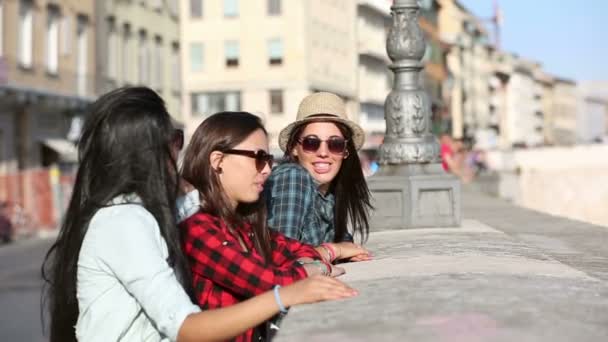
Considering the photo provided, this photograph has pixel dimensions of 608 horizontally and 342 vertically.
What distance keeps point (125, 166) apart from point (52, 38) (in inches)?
1534

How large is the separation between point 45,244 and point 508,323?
2930 cm

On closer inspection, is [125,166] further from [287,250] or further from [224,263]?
[287,250]

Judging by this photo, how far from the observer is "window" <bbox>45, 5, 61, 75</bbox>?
4156cm

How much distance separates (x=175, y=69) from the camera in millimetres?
56531

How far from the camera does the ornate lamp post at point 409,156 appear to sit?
393 inches

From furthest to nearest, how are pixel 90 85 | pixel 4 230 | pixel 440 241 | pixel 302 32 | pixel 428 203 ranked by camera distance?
pixel 302 32 → pixel 90 85 → pixel 4 230 → pixel 428 203 → pixel 440 241

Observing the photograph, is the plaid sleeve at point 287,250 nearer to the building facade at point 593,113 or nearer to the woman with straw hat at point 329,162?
the woman with straw hat at point 329,162

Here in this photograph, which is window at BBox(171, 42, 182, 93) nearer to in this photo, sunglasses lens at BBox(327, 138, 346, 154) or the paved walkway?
sunglasses lens at BBox(327, 138, 346, 154)

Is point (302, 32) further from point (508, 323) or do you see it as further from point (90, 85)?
point (508, 323)

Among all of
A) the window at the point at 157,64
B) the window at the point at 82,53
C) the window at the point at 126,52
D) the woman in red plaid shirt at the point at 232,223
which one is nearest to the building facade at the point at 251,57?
the window at the point at 157,64

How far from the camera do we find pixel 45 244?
31859mm

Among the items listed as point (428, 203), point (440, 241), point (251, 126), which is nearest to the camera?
point (251, 126)

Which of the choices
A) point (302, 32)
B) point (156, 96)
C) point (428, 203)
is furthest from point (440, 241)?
point (302, 32)

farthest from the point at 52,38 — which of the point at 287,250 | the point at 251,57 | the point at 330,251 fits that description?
the point at 287,250
